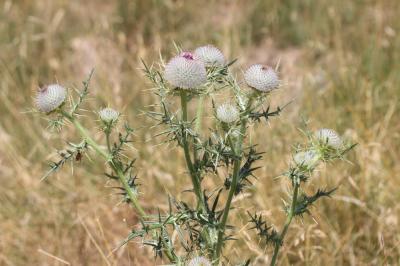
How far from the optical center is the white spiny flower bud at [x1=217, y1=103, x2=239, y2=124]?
6.66 feet

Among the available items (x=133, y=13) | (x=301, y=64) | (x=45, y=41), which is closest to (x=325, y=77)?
(x=301, y=64)

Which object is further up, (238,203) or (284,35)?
(284,35)

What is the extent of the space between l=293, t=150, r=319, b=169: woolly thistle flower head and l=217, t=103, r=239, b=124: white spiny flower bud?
25 cm

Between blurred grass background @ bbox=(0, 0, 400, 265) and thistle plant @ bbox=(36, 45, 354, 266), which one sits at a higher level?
blurred grass background @ bbox=(0, 0, 400, 265)

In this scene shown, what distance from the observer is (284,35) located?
19.8 ft

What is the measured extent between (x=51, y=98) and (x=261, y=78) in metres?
0.73

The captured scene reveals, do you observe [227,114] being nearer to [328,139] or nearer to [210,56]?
[210,56]

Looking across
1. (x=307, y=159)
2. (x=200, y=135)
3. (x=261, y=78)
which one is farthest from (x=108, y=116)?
(x=307, y=159)

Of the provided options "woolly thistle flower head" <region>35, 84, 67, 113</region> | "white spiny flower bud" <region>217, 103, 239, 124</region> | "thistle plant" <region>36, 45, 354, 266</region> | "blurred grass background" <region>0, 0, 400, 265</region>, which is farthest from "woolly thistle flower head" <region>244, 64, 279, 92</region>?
"woolly thistle flower head" <region>35, 84, 67, 113</region>

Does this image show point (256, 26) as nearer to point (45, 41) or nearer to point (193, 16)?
point (193, 16)

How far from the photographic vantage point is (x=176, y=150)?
4191 mm

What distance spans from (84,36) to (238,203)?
3.18 meters

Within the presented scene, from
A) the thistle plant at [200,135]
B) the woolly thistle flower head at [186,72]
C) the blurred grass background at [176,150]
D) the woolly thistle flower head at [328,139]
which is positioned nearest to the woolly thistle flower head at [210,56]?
the thistle plant at [200,135]

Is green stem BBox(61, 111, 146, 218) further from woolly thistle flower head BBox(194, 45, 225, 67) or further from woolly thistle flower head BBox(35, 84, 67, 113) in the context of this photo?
woolly thistle flower head BBox(194, 45, 225, 67)
